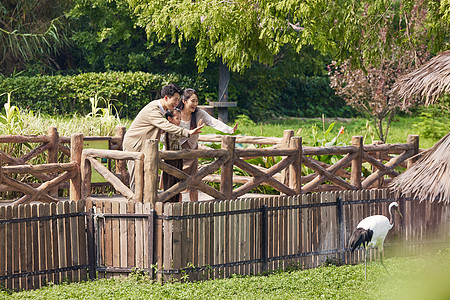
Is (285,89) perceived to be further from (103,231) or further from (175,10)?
(103,231)

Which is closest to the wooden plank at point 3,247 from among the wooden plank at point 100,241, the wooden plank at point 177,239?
the wooden plank at point 100,241

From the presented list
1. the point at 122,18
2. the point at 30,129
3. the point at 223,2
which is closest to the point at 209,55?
the point at 223,2

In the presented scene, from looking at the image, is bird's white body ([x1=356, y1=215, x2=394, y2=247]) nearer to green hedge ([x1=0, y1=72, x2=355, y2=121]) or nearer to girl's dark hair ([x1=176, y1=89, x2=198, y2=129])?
girl's dark hair ([x1=176, y1=89, x2=198, y2=129])

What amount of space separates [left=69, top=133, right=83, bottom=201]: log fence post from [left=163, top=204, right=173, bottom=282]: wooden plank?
2184 millimetres

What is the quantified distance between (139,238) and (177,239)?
45 cm

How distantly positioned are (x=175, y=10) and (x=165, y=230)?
673 centimetres

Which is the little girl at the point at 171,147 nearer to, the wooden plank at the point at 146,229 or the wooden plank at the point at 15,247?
the wooden plank at the point at 146,229

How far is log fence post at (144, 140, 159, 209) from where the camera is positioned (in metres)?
7.52

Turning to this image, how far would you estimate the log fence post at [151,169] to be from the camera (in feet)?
24.7

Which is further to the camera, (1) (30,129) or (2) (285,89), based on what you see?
(2) (285,89)

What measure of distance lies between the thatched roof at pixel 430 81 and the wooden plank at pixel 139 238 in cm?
370

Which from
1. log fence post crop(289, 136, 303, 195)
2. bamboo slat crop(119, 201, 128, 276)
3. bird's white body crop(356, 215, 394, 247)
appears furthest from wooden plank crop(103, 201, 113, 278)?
bird's white body crop(356, 215, 394, 247)

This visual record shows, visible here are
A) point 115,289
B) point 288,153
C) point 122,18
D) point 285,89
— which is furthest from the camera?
point 285,89

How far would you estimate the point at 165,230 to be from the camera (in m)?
7.33
